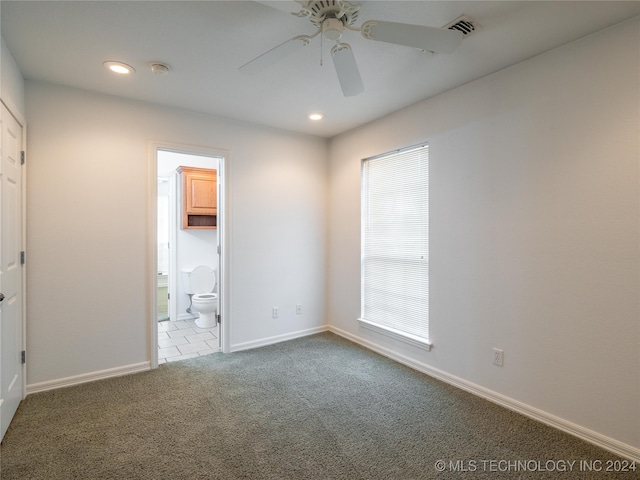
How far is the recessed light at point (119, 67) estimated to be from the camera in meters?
2.37

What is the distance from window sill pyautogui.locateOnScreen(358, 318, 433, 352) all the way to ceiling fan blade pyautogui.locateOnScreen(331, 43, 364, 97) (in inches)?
88.2

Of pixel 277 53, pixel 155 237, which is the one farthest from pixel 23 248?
pixel 277 53

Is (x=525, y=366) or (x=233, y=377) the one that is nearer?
(x=525, y=366)

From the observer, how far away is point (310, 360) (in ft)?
11.0

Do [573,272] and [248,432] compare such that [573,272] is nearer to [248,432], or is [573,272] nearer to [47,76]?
[248,432]

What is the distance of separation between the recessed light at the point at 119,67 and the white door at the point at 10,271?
0.71 m

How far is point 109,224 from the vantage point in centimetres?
294

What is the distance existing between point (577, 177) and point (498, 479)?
6.02 ft

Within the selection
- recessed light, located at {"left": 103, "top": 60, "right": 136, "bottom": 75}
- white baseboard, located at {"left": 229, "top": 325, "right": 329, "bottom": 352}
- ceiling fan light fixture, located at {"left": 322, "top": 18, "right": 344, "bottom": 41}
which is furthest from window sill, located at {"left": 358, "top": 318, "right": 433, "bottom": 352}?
recessed light, located at {"left": 103, "top": 60, "right": 136, "bottom": 75}

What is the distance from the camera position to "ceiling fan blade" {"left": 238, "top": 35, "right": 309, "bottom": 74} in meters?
1.64

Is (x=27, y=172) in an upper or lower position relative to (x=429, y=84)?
lower

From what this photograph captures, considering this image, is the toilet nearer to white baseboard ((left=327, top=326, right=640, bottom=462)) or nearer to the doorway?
the doorway

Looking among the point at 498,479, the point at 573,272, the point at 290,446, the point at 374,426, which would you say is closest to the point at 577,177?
the point at 573,272

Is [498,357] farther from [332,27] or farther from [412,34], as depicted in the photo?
[332,27]
